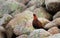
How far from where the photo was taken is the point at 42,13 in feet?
23.9

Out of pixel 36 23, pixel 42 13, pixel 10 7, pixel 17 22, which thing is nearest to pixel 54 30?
pixel 36 23

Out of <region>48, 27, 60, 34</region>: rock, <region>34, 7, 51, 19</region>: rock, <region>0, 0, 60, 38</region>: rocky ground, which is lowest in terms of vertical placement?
<region>34, 7, 51, 19</region>: rock

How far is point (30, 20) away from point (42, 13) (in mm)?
893

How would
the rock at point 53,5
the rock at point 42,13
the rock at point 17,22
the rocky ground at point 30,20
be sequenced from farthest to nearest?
the rock at point 42,13 < the rock at point 53,5 < the rock at point 17,22 < the rocky ground at point 30,20

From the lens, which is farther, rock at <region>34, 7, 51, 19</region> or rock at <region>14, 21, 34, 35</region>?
rock at <region>34, 7, 51, 19</region>

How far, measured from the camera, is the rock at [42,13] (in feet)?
23.5

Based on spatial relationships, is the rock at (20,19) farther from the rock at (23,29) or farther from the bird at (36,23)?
the bird at (36,23)

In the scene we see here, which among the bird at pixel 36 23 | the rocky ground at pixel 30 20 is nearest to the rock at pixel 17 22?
the rocky ground at pixel 30 20

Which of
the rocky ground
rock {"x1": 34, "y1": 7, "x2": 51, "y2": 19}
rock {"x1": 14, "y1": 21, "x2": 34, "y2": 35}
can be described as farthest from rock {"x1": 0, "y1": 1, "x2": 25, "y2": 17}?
rock {"x1": 14, "y1": 21, "x2": 34, "y2": 35}

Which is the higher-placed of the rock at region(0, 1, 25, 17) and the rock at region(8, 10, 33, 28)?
the rock at region(8, 10, 33, 28)

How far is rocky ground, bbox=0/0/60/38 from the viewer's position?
5.26 metres

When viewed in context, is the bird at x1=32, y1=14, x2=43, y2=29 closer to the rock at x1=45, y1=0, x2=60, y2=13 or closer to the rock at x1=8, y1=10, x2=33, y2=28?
the rock at x1=8, y1=10, x2=33, y2=28

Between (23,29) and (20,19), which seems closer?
(23,29)

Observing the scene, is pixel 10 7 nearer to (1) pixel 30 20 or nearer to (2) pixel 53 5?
(1) pixel 30 20
